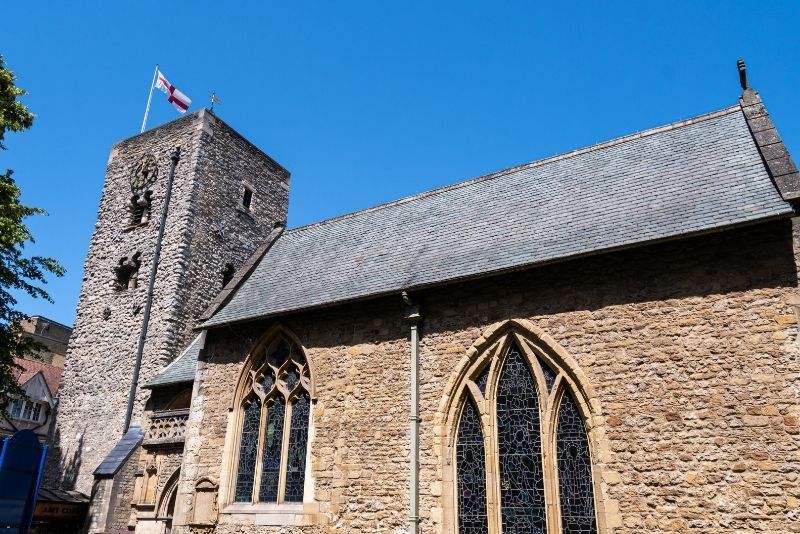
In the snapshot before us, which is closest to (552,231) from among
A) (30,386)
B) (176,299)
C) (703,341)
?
(703,341)

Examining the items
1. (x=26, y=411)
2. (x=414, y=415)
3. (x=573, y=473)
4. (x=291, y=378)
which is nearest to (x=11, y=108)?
(x=291, y=378)

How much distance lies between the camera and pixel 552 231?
11047 millimetres

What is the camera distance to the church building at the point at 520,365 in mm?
8312

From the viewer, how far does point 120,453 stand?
1568cm

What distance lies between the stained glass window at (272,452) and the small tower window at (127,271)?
10.9 metres

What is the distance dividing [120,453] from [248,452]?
538cm

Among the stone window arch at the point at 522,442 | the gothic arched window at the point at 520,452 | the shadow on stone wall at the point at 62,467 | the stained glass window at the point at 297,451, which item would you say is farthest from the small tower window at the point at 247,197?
the gothic arched window at the point at 520,452

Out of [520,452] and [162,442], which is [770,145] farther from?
[162,442]

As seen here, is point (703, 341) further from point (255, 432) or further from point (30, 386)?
point (30, 386)

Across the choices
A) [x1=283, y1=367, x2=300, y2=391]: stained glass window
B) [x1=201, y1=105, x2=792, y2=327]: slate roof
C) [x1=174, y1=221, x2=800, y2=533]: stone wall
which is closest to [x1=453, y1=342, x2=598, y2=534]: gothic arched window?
[x1=174, y1=221, x2=800, y2=533]: stone wall

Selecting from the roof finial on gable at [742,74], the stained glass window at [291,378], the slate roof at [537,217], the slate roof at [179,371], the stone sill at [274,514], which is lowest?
the stone sill at [274,514]

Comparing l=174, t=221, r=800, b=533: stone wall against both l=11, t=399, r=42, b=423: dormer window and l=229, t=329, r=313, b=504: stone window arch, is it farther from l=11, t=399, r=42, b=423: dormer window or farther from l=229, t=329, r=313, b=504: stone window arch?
l=11, t=399, r=42, b=423: dormer window

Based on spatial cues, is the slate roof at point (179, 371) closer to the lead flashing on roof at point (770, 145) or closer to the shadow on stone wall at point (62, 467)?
the shadow on stone wall at point (62, 467)

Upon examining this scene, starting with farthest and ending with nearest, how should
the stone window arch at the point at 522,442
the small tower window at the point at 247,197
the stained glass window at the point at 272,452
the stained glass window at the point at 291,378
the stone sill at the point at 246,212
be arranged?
the small tower window at the point at 247,197 < the stone sill at the point at 246,212 < the stained glass window at the point at 291,378 < the stained glass window at the point at 272,452 < the stone window arch at the point at 522,442
